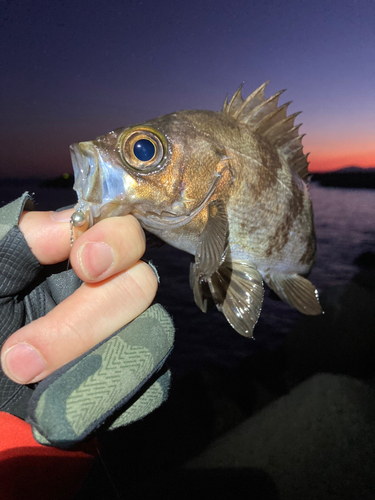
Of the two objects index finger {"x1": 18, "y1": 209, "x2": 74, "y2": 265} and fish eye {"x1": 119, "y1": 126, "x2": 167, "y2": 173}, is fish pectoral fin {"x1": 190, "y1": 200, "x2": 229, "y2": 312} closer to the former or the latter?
fish eye {"x1": 119, "y1": 126, "x2": 167, "y2": 173}

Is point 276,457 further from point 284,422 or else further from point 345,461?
point 345,461

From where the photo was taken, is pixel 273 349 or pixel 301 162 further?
pixel 273 349

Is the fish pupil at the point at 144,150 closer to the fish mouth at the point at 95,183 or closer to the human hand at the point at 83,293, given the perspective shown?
the fish mouth at the point at 95,183

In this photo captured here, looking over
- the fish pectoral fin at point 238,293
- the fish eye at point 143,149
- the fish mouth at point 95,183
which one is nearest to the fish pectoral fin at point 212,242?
the fish pectoral fin at point 238,293

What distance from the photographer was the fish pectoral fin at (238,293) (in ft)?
6.08

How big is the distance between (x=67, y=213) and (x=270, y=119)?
145 cm

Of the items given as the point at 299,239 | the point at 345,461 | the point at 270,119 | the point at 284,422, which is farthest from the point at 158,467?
the point at 270,119

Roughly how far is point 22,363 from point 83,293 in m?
0.38

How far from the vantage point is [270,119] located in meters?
2.00

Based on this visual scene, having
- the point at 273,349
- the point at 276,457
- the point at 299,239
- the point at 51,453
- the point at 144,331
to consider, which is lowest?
the point at 273,349

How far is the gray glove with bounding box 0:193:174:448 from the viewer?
1.21 m

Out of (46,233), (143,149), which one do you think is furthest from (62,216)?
(143,149)

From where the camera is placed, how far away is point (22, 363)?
1.22m

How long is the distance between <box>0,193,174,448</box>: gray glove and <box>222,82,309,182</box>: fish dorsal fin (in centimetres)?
134
